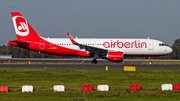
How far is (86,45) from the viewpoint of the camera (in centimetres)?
6388

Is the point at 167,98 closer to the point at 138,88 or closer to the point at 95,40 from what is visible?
the point at 138,88

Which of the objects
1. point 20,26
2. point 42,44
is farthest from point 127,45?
point 20,26

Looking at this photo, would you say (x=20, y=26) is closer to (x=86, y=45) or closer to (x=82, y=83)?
(x=86, y=45)

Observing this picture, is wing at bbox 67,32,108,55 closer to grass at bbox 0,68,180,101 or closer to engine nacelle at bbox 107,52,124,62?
A: engine nacelle at bbox 107,52,124,62

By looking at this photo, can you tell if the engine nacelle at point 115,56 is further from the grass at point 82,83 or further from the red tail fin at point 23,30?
the grass at point 82,83

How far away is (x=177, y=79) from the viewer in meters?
37.1

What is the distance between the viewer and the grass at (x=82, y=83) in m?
24.8

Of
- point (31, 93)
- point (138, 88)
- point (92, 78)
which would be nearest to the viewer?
point (31, 93)

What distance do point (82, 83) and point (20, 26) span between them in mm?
35053

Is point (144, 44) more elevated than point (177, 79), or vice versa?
point (144, 44)

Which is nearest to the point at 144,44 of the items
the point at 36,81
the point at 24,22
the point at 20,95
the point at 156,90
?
the point at 24,22

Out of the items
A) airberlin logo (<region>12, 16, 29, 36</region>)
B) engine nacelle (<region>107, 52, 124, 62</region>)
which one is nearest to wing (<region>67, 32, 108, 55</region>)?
Answer: engine nacelle (<region>107, 52, 124, 62</region>)

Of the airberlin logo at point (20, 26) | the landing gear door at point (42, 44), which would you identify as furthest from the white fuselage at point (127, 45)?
the airberlin logo at point (20, 26)

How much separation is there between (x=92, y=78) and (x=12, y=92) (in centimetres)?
1153
